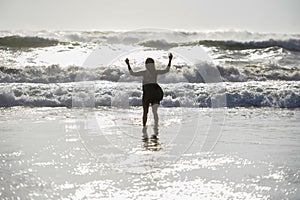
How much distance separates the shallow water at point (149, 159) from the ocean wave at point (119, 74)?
11168 mm

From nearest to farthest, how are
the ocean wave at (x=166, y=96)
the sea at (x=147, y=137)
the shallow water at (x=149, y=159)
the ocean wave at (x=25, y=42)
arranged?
the shallow water at (x=149, y=159)
the sea at (x=147, y=137)
the ocean wave at (x=166, y=96)
the ocean wave at (x=25, y=42)

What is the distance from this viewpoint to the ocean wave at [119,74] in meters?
23.5

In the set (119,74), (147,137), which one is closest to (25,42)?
(119,74)

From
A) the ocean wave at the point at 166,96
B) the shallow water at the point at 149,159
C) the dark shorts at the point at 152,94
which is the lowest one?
the shallow water at the point at 149,159

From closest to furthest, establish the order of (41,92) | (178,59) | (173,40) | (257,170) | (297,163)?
(257,170)
(297,163)
(41,92)
(178,59)
(173,40)

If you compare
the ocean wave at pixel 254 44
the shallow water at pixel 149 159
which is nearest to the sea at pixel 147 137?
the shallow water at pixel 149 159

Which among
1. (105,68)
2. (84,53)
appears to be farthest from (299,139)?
(84,53)

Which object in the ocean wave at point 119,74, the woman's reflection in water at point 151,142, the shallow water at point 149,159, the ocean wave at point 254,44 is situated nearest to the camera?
the shallow water at point 149,159

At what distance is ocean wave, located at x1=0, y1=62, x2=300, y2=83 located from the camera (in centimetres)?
2352

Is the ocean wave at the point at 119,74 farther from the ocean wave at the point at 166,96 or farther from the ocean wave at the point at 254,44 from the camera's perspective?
the ocean wave at the point at 254,44

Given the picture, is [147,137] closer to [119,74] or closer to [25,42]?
[119,74]

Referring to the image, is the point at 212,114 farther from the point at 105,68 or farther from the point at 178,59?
the point at 178,59

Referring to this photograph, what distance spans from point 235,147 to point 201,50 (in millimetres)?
28271

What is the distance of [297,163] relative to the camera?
6.83 metres
